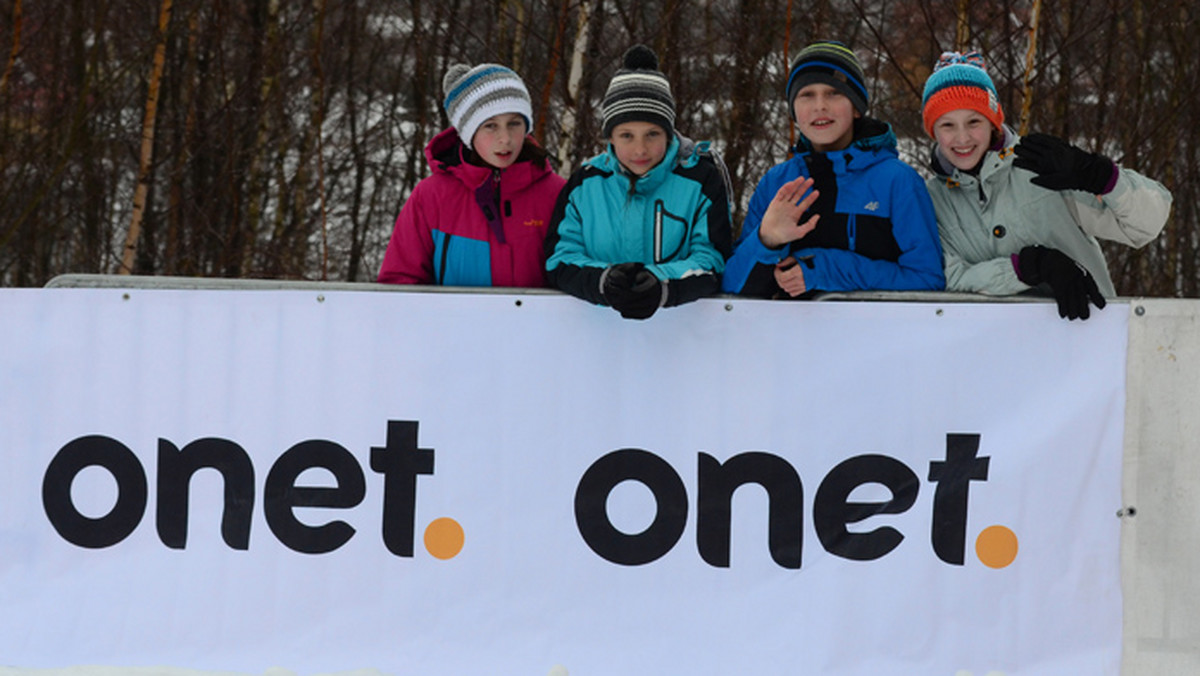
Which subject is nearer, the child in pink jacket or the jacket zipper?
the jacket zipper

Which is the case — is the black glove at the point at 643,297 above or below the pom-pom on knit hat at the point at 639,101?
below

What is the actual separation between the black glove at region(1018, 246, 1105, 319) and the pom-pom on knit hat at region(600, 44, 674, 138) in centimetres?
111

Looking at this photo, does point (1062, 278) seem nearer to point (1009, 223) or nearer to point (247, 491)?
point (1009, 223)

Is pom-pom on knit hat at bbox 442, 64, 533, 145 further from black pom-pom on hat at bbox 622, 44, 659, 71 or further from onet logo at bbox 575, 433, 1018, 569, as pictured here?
onet logo at bbox 575, 433, 1018, 569

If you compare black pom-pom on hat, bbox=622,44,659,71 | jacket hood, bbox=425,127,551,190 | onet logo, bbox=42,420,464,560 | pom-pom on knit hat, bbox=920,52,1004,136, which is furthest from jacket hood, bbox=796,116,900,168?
onet logo, bbox=42,420,464,560

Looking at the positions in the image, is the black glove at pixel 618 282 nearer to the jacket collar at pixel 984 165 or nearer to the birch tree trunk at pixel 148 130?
the jacket collar at pixel 984 165

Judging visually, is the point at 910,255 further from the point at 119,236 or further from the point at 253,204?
the point at 119,236

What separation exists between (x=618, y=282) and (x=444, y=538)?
36.5 inches

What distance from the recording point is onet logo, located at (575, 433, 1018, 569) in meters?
3.04

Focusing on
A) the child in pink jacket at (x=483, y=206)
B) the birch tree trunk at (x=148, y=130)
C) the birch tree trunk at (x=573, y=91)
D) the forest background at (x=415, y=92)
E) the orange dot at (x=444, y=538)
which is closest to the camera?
the orange dot at (x=444, y=538)

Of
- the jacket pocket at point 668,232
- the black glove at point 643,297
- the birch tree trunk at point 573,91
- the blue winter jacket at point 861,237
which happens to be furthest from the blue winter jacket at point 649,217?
the birch tree trunk at point 573,91

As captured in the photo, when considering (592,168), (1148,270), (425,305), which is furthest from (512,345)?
(1148,270)

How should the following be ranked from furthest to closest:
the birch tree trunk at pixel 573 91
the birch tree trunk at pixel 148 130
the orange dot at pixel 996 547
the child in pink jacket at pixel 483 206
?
the birch tree trunk at pixel 148 130 < the birch tree trunk at pixel 573 91 < the child in pink jacket at pixel 483 206 < the orange dot at pixel 996 547

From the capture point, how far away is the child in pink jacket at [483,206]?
11.4 ft
